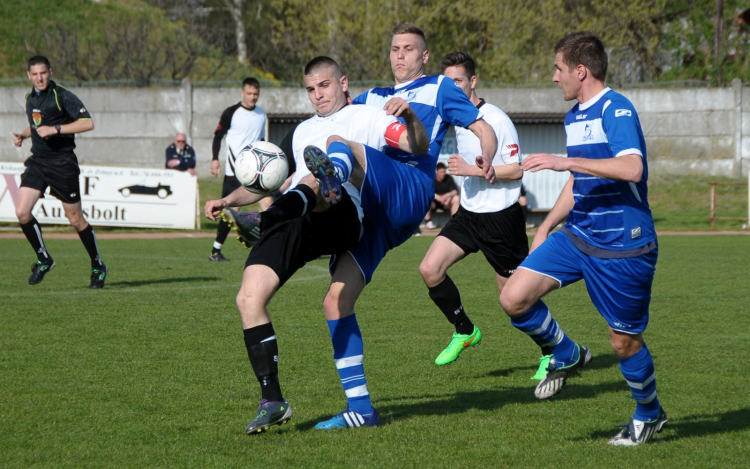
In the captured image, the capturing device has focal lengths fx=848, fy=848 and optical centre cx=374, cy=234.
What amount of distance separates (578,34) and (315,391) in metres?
2.58

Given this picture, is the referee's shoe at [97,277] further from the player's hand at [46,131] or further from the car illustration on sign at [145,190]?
the car illustration on sign at [145,190]

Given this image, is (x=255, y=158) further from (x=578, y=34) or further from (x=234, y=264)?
(x=234, y=264)

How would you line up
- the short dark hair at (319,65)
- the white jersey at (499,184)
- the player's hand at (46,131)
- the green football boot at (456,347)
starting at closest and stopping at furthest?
1. the short dark hair at (319,65)
2. the green football boot at (456,347)
3. the white jersey at (499,184)
4. the player's hand at (46,131)

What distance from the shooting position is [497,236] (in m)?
6.26

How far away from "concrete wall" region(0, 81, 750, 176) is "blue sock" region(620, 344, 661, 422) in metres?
20.2

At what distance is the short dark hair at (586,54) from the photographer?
4226mm

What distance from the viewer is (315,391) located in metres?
5.19

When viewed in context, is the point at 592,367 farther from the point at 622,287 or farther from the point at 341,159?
the point at 341,159

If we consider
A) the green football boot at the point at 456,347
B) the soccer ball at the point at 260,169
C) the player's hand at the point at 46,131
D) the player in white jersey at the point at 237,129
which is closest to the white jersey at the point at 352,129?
the soccer ball at the point at 260,169

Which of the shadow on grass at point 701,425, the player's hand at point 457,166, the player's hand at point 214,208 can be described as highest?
the player's hand at point 457,166

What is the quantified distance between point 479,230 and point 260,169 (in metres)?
2.50

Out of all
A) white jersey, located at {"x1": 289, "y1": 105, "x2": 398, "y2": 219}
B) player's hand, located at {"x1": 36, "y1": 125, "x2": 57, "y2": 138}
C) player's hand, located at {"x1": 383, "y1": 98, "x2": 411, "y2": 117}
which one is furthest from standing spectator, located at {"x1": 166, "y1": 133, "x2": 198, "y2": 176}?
player's hand, located at {"x1": 383, "y1": 98, "x2": 411, "y2": 117}

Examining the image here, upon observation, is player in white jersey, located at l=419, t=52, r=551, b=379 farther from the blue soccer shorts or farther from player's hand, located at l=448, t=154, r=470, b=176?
the blue soccer shorts

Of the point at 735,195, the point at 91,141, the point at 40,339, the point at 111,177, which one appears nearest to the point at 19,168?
the point at 111,177
